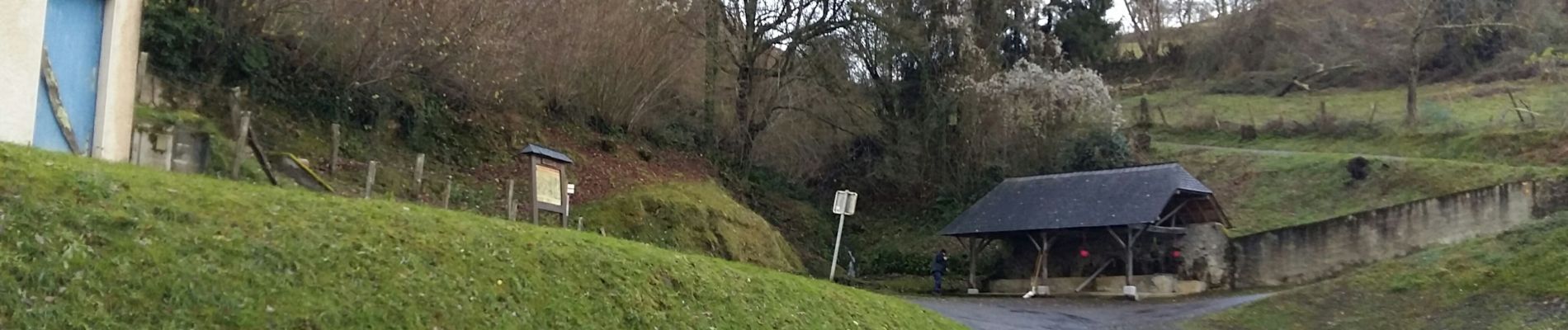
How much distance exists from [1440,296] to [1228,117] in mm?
25237

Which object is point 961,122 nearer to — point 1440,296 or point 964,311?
point 964,311

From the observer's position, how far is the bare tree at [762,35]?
32031 millimetres

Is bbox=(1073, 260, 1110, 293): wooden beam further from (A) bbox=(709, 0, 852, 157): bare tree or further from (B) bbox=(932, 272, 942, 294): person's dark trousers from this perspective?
(A) bbox=(709, 0, 852, 157): bare tree

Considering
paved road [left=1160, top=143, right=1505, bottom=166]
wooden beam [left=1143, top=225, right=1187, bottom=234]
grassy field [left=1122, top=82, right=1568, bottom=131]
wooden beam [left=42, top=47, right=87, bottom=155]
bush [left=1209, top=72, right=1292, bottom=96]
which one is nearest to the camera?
wooden beam [left=42, top=47, right=87, bottom=155]

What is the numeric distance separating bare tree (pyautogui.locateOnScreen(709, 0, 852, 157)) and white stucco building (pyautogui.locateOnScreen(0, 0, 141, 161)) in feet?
61.9

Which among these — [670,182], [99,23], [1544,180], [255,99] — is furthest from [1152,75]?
[99,23]

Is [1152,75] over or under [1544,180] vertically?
over

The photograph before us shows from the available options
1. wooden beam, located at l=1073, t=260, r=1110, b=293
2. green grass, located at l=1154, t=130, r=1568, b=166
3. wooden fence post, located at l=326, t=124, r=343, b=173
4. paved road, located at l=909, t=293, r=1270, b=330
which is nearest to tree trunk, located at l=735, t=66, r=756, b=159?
paved road, located at l=909, t=293, r=1270, b=330

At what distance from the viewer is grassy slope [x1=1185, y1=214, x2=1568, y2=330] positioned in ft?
49.5

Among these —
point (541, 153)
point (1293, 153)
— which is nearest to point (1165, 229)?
point (1293, 153)

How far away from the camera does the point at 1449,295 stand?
16.3m

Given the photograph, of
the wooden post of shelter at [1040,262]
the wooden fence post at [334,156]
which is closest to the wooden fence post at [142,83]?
the wooden fence post at [334,156]

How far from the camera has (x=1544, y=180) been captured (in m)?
25.6

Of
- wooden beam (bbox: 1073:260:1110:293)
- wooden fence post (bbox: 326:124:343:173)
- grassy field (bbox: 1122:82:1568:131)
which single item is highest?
grassy field (bbox: 1122:82:1568:131)
